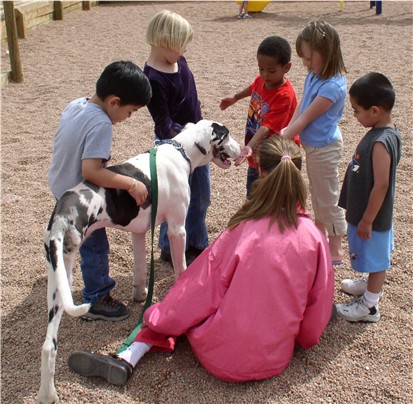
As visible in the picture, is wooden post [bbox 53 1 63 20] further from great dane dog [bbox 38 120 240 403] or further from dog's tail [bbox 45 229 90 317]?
dog's tail [bbox 45 229 90 317]

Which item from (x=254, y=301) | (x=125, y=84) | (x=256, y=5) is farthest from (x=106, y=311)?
(x=256, y=5)

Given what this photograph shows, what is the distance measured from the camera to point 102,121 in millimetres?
2965

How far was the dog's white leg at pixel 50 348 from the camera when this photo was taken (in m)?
2.70

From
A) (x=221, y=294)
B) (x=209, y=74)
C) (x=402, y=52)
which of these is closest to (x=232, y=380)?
(x=221, y=294)

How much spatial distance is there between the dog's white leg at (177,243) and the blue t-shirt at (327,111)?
1.13 m

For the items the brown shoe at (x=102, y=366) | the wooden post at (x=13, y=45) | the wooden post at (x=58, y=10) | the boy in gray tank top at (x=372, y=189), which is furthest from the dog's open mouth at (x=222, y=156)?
the wooden post at (x=58, y=10)

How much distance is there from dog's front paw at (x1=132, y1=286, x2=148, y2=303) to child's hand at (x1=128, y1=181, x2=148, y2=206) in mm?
824

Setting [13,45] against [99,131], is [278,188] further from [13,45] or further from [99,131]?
[13,45]

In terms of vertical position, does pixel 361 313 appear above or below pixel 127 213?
below

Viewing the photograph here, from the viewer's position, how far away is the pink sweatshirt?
9.49 ft

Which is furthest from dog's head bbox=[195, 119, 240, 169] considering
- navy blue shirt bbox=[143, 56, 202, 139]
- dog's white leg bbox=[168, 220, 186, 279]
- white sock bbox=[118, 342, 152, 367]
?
white sock bbox=[118, 342, 152, 367]

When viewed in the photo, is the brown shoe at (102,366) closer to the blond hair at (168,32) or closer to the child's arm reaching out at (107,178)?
the child's arm reaching out at (107,178)

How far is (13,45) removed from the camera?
888cm

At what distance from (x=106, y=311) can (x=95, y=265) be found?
0.33m
